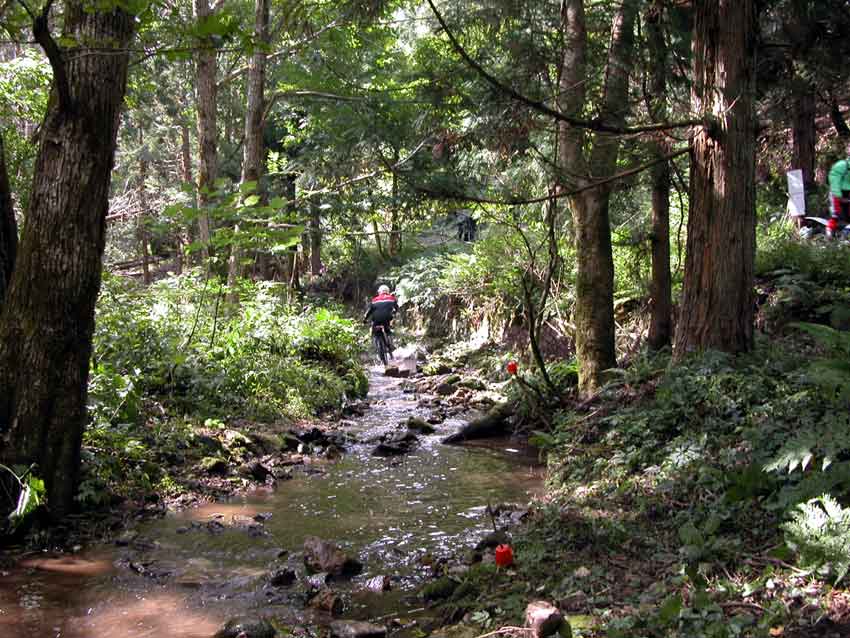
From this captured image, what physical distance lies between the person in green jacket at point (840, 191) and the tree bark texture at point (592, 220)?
13.8 ft

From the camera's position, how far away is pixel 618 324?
12.2 m

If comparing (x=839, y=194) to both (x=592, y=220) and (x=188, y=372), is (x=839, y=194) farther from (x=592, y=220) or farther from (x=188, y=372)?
(x=188, y=372)

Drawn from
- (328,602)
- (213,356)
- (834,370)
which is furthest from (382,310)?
(834,370)

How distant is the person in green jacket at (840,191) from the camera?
1074 cm

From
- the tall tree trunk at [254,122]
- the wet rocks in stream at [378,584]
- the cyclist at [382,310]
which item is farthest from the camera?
the cyclist at [382,310]

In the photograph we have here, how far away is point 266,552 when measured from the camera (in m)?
5.76

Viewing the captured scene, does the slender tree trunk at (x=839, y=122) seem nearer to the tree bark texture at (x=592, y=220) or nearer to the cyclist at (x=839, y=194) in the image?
the cyclist at (x=839, y=194)

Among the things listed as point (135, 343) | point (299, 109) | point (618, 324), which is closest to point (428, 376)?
point (618, 324)

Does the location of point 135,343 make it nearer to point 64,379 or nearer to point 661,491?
point 64,379

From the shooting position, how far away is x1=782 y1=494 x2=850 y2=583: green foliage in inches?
133

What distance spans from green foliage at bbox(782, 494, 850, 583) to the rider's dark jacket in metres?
12.8

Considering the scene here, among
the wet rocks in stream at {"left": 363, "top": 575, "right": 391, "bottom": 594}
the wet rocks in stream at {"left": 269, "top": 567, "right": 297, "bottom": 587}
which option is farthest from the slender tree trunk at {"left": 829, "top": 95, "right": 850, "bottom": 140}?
the wet rocks in stream at {"left": 269, "top": 567, "right": 297, "bottom": 587}

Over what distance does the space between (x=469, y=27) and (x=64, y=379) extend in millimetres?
6802

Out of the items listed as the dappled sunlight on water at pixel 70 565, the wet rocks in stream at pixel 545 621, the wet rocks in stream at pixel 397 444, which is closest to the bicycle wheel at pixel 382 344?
the wet rocks in stream at pixel 397 444
